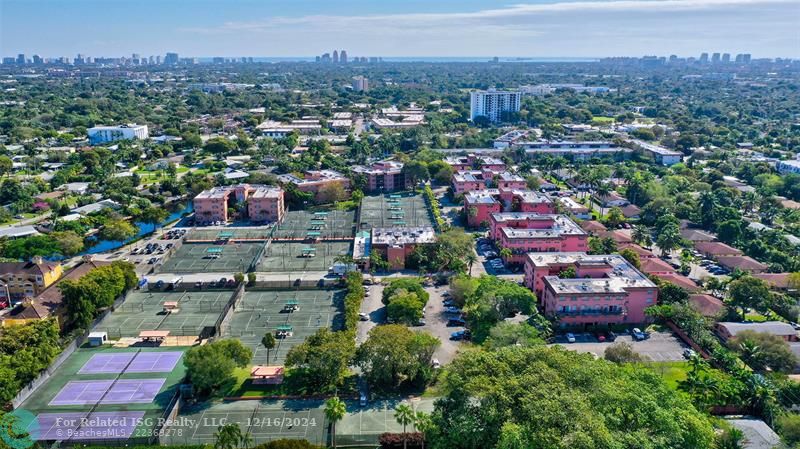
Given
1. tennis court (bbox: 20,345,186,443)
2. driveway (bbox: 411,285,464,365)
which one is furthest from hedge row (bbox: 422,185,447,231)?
tennis court (bbox: 20,345,186,443)

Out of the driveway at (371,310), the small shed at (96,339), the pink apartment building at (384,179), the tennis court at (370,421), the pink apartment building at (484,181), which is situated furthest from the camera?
the pink apartment building at (384,179)

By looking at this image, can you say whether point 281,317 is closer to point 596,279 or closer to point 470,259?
point 470,259

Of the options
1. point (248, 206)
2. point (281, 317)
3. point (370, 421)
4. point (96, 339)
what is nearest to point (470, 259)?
point (281, 317)

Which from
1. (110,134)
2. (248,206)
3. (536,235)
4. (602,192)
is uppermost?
(110,134)

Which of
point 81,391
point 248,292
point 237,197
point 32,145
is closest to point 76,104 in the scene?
point 32,145

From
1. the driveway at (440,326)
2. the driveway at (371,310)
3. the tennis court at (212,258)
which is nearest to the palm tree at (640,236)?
the driveway at (440,326)

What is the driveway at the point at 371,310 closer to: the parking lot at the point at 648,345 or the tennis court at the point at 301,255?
the tennis court at the point at 301,255

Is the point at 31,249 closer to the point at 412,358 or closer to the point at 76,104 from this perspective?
the point at 412,358
